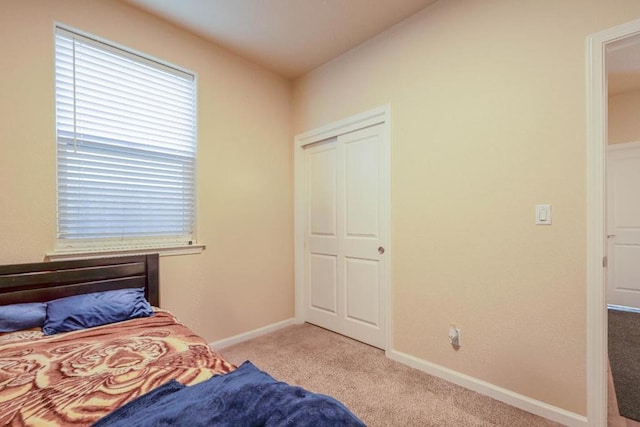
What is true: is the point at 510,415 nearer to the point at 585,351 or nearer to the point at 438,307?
the point at 585,351

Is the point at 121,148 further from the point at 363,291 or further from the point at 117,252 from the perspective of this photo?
the point at 363,291

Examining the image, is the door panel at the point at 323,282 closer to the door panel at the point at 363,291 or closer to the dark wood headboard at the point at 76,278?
the door panel at the point at 363,291

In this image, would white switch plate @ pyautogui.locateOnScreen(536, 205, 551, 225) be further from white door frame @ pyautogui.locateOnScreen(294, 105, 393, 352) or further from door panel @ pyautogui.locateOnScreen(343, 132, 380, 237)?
door panel @ pyautogui.locateOnScreen(343, 132, 380, 237)

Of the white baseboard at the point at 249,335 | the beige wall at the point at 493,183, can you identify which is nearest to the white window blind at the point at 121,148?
the white baseboard at the point at 249,335

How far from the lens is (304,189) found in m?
3.38

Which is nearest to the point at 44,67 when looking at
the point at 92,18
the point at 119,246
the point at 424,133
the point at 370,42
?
the point at 92,18

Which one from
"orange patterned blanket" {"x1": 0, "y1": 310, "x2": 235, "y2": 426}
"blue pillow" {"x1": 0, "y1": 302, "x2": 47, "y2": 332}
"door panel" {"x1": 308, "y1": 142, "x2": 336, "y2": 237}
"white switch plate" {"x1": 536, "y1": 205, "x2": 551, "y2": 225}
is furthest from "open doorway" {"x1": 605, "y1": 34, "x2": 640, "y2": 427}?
"blue pillow" {"x1": 0, "y1": 302, "x2": 47, "y2": 332}

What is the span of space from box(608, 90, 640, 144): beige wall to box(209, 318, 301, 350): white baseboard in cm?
469

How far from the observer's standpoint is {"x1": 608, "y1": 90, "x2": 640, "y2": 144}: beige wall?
3654 mm

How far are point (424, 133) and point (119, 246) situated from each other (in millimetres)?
2473

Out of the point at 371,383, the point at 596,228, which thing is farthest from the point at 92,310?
the point at 596,228

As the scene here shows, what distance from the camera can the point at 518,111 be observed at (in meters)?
1.86

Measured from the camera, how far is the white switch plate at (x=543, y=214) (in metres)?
1.75

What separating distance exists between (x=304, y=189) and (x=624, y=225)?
13.7ft
